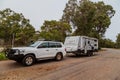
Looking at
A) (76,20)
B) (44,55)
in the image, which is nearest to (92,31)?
(76,20)

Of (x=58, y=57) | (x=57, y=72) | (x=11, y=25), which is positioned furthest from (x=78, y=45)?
(x=11, y=25)

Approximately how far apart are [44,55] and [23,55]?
196 cm

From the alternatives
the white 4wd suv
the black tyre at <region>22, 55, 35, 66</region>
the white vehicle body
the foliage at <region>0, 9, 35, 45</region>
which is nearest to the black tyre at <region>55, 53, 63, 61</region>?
the white 4wd suv

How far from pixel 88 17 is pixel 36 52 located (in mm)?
19353

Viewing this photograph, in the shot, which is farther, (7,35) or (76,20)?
(7,35)

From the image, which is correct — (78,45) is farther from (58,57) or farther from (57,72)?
(57,72)

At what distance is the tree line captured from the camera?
28.8m

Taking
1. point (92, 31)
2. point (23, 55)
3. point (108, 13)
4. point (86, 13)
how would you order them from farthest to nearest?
point (108, 13)
point (92, 31)
point (86, 13)
point (23, 55)

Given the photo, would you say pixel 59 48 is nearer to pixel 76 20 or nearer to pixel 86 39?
pixel 86 39

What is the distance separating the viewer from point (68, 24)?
116 feet

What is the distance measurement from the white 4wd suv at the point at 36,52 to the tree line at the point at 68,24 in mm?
8468

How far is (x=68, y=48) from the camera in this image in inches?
682

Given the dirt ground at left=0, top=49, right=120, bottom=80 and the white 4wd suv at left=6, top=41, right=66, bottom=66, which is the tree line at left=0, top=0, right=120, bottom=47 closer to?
the white 4wd suv at left=6, top=41, right=66, bottom=66

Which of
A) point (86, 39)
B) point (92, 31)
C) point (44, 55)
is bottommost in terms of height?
point (44, 55)
